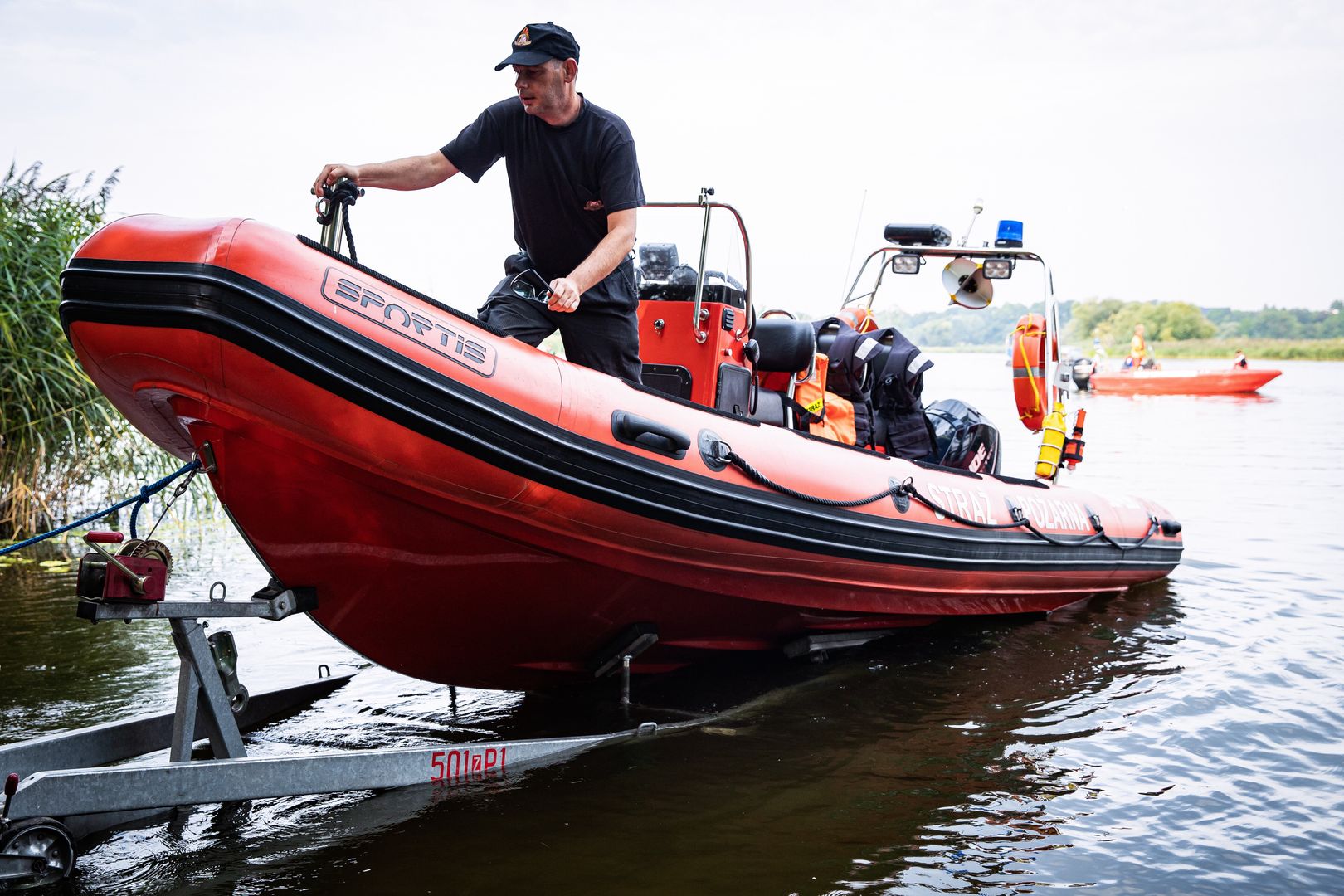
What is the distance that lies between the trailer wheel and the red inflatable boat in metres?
0.77

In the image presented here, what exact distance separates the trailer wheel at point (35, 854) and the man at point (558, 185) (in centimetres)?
165

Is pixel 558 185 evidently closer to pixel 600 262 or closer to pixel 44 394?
pixel 600 262

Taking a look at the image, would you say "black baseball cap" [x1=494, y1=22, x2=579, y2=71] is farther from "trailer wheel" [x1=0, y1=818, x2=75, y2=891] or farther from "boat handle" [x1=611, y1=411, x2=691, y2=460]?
"trailer wheel" [x1=0, y1=818, x2=75, y2=891]

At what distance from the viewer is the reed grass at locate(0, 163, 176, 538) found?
528 cm

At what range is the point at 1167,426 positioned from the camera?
1683cm

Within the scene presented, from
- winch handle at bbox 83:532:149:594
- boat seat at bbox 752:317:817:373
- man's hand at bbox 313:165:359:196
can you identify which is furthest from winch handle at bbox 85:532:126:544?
boat seat at bbox 752:317:817:373

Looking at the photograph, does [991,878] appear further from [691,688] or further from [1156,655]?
[1156,655]

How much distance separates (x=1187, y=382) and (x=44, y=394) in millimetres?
26013

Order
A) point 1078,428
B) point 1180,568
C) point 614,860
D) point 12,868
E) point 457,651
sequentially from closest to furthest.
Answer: point 12,868 → point 614,860 → point 457,651 → point 1078,428 → point 1180,568

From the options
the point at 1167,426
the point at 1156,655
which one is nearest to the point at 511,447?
the point at 1156,655

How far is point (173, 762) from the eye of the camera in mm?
2467

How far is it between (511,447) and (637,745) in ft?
3.63

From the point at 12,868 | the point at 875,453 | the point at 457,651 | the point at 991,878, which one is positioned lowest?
the point at 991,878

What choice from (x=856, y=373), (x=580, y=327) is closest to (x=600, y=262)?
(x=580, y=327)
